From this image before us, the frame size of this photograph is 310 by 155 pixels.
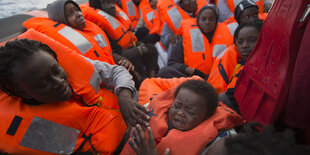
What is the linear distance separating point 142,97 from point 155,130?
52cm

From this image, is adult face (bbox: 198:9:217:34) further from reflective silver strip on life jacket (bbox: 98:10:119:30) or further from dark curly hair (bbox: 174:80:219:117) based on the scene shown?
dark curly hair (bbox: 174:80:219:117)

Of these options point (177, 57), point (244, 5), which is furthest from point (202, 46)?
point (244, 5)

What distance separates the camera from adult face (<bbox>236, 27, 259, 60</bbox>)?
1.69m

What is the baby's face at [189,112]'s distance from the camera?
1.12 meters

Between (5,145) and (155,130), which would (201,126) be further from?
(5,145)

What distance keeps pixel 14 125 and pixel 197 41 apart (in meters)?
2.14

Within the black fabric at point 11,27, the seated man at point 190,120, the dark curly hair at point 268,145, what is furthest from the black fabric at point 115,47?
the dark curly hair at point 268,145

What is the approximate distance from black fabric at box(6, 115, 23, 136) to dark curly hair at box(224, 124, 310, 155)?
1.14m

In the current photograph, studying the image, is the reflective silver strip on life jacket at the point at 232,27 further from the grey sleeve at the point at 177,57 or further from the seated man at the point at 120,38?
the seated man at the point at 120,38

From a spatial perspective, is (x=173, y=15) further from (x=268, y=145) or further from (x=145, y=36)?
(x=268, y=145)

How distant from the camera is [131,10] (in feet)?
13.0

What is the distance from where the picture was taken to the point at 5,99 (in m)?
1.07

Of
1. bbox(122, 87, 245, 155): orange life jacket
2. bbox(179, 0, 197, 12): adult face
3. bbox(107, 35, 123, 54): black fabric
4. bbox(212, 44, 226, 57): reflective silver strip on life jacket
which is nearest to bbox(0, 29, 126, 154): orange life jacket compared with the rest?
bbox(122, 87, 245, 155): orange life jacket

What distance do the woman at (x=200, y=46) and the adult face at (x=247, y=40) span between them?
1.87 feet
